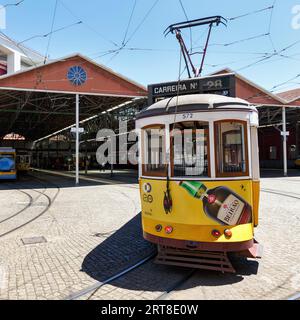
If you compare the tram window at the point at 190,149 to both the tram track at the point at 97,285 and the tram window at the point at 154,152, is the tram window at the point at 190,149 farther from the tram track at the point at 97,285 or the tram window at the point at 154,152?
the tram track at the point at 97,285

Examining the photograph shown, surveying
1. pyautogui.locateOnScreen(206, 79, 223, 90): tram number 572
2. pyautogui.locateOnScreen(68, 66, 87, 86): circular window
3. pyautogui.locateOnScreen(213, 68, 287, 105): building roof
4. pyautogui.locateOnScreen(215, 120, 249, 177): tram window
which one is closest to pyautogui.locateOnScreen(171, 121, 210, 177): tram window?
pyautogui.locateOnScreen(215, 120, 249, 177): tram window

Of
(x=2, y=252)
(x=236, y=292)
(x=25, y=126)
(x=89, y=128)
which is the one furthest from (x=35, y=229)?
(x=25, y=126)

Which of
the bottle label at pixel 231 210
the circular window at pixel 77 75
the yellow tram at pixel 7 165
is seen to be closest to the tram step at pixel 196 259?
the bottle label at pixel 231 210

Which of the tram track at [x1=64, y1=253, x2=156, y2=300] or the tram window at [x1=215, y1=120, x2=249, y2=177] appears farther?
the tram window at [x1=215, y1=120, x2=249, y2=177]

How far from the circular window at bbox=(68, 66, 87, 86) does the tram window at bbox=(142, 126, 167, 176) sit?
16.7 meters

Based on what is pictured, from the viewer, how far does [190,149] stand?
5.42 meters

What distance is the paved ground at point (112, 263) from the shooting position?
14.8 feet

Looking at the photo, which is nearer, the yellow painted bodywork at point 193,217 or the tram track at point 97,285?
the tram track at point 97,285

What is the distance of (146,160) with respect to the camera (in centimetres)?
586

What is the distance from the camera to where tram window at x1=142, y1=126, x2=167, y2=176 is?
548 centimetres

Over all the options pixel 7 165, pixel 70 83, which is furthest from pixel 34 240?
pixel 7 165

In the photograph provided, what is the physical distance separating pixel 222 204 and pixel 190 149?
3.51 ft

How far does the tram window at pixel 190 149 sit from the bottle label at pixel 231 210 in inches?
21.7

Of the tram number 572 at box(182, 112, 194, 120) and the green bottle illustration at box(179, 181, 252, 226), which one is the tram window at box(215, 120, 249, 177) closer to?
the green bottle illustration at box(179, 181, 252, 226)
